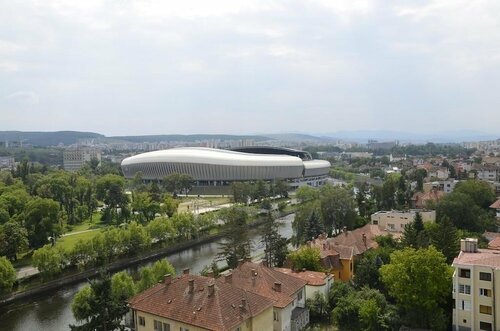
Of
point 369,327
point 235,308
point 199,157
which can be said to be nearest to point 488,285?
point 369,327

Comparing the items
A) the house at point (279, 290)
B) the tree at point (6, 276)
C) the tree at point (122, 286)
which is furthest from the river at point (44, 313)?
the house at point (279, 290)

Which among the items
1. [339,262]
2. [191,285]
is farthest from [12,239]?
[339,262]

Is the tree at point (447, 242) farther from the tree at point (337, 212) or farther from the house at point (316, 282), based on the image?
the tree at point (337, 212)

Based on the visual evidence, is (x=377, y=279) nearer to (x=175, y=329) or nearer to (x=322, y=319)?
(x=322, y=319)

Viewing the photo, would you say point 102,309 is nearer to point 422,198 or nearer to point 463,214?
point 463,214

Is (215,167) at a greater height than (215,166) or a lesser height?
lesser

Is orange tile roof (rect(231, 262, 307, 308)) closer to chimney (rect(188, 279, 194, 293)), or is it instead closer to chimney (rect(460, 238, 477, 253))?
chimney (rect(188, 279, 194, 293))
